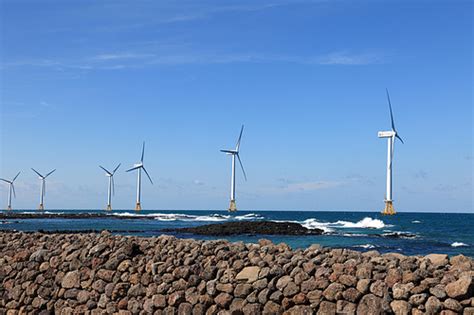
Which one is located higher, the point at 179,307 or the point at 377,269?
the point at 377,269

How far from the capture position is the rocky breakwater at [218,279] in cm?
915

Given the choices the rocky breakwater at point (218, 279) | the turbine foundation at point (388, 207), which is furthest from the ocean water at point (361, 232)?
the rocky breakwater at point (218, 279)

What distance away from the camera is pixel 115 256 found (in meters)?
12.8

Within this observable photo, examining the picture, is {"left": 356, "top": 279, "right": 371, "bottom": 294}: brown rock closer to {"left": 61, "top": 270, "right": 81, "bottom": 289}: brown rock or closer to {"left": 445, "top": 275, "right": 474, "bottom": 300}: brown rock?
{"left": 445, "top": 275, "right": 474, "bottom": 300}: brown rock

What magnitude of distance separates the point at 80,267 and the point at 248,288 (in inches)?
178

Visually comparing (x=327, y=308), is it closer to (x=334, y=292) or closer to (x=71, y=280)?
(x=334, y=292)

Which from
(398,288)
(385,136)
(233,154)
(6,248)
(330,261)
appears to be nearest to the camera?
(398,288)

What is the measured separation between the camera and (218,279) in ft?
36.0

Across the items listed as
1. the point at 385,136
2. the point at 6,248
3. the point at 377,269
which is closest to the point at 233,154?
the point at 385,136

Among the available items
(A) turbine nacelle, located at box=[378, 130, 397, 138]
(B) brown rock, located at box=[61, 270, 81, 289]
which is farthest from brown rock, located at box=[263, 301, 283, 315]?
(A) turbine nacelle, located at box=[378, 130, 397, 138]

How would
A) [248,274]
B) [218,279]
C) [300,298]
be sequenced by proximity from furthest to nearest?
[218,279], [248,274], [300,298]

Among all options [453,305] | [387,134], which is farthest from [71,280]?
[387,134]

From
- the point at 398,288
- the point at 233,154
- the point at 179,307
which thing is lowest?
the point at 179,307

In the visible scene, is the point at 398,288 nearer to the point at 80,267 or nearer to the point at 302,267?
the point at 302,267
